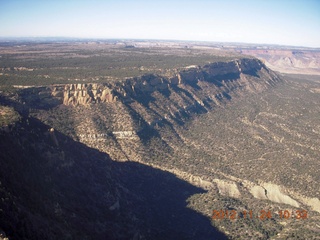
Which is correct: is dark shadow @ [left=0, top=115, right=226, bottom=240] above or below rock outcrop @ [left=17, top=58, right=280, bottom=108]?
below

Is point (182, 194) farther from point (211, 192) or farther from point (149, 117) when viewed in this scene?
point (149, 117)

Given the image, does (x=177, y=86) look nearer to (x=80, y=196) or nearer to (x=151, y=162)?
(x=151, y=162)

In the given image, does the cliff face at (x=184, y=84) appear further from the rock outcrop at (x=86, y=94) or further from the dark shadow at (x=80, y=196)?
the dark shadow at (x=80, y=196)

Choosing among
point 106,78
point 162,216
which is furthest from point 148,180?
point 106,78
